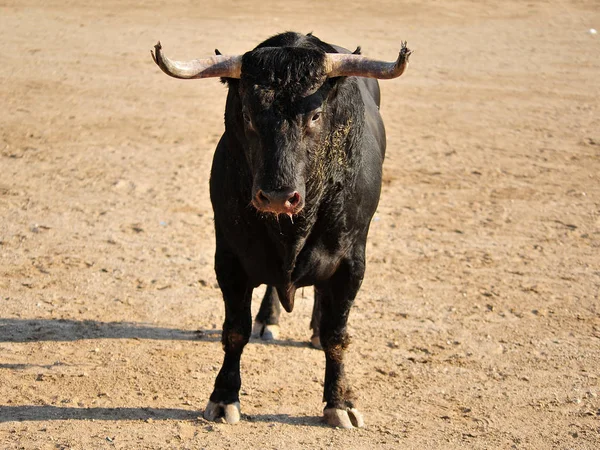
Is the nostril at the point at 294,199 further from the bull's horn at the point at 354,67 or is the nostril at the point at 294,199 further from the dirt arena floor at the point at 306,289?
the dirt arena floor at the point at 306,289

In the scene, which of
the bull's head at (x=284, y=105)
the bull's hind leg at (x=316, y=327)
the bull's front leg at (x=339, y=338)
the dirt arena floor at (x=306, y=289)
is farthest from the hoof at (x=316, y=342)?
A: the bull's head at (x=284, y=105)

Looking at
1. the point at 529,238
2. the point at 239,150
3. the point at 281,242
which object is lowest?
the point at 529,238

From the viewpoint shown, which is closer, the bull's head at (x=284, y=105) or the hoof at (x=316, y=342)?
the bull's head at (x=284, y=105)

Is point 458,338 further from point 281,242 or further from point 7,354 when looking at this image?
point 7,354

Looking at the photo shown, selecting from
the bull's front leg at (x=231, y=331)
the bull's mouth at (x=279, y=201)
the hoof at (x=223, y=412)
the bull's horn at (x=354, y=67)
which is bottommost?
the hoof at (x=223, y=412)

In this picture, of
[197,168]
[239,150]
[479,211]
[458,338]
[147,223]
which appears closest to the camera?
[239,150]

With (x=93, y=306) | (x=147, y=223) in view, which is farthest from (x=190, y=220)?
(x=93, y=306)

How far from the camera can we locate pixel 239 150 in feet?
18.4

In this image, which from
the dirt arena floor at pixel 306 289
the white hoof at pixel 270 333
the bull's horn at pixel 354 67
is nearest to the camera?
the bull's horn at pixel 354 67

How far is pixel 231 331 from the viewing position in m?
5.99

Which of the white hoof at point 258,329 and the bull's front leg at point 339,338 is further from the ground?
the bull's front leg at point 339,338

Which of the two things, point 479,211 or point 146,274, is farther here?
point 479,211

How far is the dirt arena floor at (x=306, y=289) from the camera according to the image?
6023 millimetres

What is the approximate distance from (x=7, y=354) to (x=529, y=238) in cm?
488
